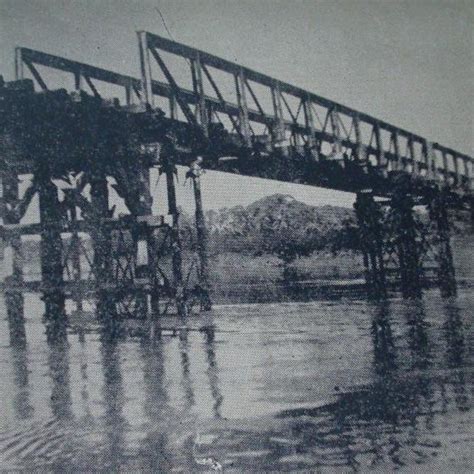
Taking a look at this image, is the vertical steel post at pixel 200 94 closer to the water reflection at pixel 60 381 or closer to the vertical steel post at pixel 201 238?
the vertical steel post at pixel 201 238

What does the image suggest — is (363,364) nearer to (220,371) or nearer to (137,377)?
(220,371)

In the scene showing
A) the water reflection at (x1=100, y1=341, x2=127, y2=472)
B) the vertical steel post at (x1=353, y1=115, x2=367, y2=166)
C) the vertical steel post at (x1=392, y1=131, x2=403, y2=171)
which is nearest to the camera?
the water reflection at (x1=100, y1=341, x2=127, y2=472)

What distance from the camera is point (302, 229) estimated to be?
47500 mm

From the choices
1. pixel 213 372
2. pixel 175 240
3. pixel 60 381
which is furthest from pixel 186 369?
pixel 175 240

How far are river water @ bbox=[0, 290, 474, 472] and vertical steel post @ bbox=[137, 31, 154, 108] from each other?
3.98m

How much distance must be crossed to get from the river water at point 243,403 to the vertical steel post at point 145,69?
13.0ft

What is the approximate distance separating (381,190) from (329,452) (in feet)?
46.7

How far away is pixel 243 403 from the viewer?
17.9 ft

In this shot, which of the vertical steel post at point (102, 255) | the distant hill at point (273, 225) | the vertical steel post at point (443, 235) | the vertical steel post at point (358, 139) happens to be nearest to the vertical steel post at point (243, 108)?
the vertical steel post at point (102, 255)

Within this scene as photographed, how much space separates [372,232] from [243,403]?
12.3 meters

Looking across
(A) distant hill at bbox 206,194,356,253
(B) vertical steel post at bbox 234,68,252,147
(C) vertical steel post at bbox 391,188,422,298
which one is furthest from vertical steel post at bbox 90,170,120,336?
(A) distant hill at bbox 206,194,356,253

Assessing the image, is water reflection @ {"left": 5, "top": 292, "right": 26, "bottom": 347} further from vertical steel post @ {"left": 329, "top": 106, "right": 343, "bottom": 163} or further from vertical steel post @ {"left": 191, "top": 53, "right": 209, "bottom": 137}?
vertical steel post @ {"left": 329, "top": 106, "right": 343, "bottom": 163}

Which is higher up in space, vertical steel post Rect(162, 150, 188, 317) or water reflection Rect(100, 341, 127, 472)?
vertical steel post Rect(162, 150, 188, 317)

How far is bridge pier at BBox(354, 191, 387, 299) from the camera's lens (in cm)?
1698
